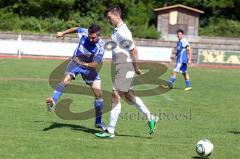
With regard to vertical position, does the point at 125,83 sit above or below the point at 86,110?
above

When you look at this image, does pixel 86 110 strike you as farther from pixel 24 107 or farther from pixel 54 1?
pixel 54 1

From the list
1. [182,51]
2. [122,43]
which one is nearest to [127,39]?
[122,43]

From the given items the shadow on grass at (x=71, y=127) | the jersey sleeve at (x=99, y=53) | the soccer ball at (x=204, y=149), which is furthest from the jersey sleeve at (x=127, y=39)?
the soccer ball at (x=204, y=149)

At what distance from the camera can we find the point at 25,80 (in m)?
19.2

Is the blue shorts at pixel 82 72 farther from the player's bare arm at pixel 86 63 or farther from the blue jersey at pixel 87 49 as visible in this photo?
the blue jersey at pixel 87 49

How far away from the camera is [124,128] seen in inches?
419

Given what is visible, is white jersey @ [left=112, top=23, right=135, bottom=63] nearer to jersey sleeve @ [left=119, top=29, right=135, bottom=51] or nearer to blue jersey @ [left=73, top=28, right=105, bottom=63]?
jersey sleeve @ [left=119, top=29, right=135, bottom=51]

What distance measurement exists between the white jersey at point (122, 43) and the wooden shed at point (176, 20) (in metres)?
37.5

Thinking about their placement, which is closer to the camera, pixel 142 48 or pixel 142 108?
pixel 142 108

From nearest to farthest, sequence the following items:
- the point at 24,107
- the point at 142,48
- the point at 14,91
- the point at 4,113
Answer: the point at 4,113 → the point at 24,107 → the point at 14,91 → the point at 142,48

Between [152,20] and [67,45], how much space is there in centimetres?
1856

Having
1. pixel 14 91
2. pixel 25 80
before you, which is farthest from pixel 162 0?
pixel 14 91

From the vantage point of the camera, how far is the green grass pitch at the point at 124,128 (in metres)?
8.26

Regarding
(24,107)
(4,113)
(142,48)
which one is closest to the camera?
(4,113)
